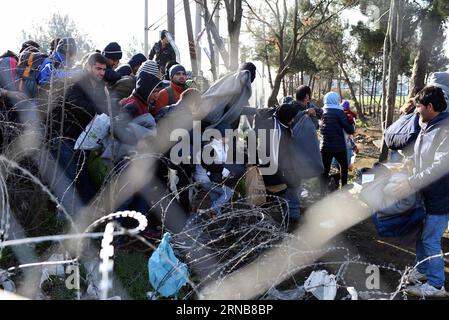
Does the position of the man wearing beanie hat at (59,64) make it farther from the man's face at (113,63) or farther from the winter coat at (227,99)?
the winter coat at (227,99)

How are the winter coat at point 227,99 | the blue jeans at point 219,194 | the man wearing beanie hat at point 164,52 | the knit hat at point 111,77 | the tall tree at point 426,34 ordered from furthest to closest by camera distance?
the tall tree at point 426,34 → the man wearing beanie hat at point 164,52 → the knit hat at point 111,77 → the winter coat at point 227,99 → the blue jeans at point 219,194

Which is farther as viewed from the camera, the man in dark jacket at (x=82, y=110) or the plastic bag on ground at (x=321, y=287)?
the man in dark jacket at (x=82, y=110)

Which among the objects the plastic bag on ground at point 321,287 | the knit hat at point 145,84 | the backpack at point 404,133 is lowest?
the plastic bag on ground at point 321,287

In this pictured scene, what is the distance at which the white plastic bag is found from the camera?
3639mm

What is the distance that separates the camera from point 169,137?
3.88 meters

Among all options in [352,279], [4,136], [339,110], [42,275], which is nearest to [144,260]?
[42,275]

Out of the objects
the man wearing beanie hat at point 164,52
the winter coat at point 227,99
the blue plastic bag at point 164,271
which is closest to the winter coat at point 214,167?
the winter coat at point 227,99

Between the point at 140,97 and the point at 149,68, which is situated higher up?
the point at 149,68

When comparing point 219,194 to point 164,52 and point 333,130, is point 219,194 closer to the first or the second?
point 333,130

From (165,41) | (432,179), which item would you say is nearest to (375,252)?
(432,179)

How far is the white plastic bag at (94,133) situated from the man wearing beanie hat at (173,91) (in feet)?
2.54

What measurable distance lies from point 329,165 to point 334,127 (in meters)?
0.56

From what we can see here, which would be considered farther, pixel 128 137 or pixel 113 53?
pixel 113 53

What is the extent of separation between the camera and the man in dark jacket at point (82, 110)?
371cm
